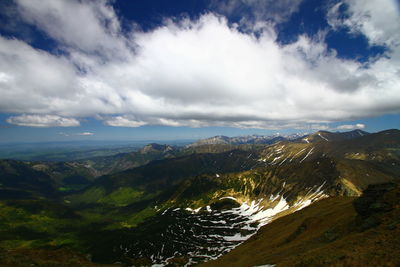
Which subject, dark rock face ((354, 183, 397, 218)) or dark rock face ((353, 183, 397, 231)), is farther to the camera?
dark rock face ((354, 183, 397, 218))

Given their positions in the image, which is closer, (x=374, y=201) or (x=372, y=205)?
(x=372, y=205)

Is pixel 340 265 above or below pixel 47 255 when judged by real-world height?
above

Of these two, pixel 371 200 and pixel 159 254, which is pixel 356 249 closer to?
pixel 371 200

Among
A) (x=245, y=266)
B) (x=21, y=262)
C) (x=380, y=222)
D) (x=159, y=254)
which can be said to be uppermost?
(x=380, y=222)

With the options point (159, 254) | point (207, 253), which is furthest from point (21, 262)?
point (159, 254)

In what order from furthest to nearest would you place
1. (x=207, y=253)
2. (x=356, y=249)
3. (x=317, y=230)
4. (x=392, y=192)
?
(x=207, y=253)
(x=317, y=230)
(x=392, y=192)
(x=356, y=249)

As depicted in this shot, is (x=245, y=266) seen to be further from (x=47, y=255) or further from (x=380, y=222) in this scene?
(x=47, y=255)

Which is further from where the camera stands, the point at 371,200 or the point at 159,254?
the point at 159,254

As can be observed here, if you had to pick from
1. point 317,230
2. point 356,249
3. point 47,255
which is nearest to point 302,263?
point 356,249

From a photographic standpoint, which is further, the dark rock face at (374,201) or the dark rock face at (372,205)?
the dark rock face at (374,201)

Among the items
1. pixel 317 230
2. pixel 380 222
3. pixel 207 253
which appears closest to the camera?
pixel 380 222

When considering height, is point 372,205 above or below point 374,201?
below
